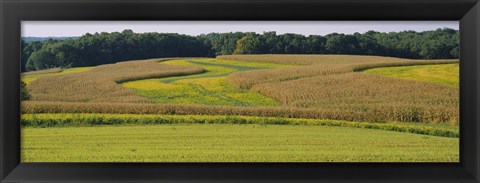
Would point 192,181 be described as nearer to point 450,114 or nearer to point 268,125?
point 268,125

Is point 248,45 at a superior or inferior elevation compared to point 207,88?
superior

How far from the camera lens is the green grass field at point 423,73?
4922 mm

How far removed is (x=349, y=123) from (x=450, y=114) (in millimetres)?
786

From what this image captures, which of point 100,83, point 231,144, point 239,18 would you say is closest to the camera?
point 239,18

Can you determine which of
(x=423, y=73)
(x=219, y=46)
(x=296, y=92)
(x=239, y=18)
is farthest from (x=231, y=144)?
→ (x=423, y=73)

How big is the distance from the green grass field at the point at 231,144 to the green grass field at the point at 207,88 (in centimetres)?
22

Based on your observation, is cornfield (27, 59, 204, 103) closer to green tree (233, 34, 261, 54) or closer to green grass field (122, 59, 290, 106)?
green grass field (122, 59, 290, 106)

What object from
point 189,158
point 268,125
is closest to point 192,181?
point 189,158

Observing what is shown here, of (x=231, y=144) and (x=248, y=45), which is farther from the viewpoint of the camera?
(x=248, y=45)

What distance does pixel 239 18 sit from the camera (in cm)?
449

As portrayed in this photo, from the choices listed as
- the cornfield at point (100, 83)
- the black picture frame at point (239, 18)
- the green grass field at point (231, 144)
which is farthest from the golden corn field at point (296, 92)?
the black picture frame at point (239, 18)

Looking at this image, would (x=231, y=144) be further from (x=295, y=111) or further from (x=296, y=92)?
(x=296, y=92)

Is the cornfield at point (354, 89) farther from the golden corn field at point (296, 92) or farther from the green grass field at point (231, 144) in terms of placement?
the green grass field at point (231, 144)

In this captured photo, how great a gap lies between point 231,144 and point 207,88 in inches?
20.4
